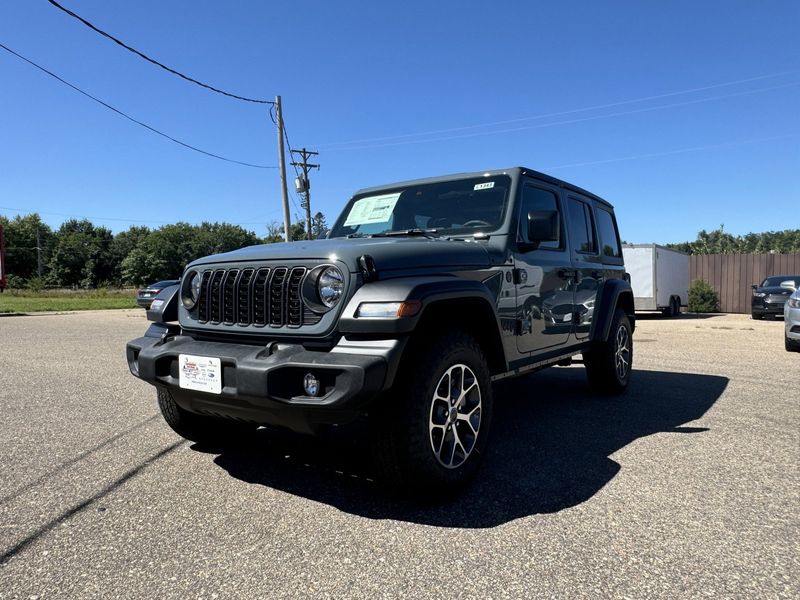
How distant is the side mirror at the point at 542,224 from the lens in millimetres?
3531

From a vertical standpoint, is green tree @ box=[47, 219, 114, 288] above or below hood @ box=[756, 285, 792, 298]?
above

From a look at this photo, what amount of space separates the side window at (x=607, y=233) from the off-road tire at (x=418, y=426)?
3.23 meters

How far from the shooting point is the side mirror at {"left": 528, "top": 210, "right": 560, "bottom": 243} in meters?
3.53

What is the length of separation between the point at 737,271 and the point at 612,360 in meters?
20.3

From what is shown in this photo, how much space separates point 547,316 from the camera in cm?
407

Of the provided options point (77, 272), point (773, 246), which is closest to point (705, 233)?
point (773, 246)

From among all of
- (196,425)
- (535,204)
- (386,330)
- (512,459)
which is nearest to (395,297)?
(386,330)

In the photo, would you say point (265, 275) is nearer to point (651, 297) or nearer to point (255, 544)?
point (255, 544)

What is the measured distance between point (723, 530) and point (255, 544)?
2.14m

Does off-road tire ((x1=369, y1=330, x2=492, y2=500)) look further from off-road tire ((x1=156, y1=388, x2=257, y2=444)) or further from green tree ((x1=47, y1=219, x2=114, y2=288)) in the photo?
green tree ((x1=47, y1=219, x2=114, y2=288))

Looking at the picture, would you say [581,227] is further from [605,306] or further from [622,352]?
[622,352]

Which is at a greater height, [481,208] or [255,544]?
[481,208]

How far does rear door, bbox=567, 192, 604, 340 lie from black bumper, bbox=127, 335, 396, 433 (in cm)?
264

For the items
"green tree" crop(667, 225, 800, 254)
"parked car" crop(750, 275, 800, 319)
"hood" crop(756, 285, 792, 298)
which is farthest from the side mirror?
"green tree" crop(667, 225, 800, 254)
